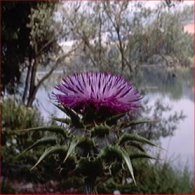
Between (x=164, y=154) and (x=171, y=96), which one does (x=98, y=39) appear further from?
(x=164, y=154)

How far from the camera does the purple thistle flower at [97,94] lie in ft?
4.63

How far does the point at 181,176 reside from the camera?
413 cm

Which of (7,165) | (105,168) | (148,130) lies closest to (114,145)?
(105,168)

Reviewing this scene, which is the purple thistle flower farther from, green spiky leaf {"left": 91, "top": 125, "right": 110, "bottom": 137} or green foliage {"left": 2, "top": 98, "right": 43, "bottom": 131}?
green foliage {"left": 2, "top": 98, "right": 43, "bottom": 131}

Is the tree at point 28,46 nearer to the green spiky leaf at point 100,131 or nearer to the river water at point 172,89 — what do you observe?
the river water at point 172,89

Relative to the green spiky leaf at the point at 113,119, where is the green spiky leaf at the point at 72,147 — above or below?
below

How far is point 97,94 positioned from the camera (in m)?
1.42

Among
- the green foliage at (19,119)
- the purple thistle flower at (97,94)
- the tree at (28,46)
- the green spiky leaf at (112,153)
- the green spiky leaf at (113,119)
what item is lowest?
the green spiky leaf at (112,153)

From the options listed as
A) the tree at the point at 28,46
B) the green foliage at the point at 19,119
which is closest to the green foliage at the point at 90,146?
the green foliage at the point at 19,119

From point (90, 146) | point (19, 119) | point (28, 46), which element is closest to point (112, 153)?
point (90, 146)

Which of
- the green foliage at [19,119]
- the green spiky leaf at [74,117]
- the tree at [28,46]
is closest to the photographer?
the green spiky leaf at [74,117]

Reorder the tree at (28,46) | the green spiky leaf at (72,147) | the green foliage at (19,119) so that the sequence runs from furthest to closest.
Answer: the tree at (28,46)
the green foliage at (19,119)
the green spiky leaf at (72,147)

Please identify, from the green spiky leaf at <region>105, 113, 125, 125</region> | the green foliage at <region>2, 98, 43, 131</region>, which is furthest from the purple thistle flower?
the green foliage at <region>2, 98, 43, 131</region>

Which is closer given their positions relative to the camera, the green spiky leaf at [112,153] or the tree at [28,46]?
the green spiky leaf at [112,153]
